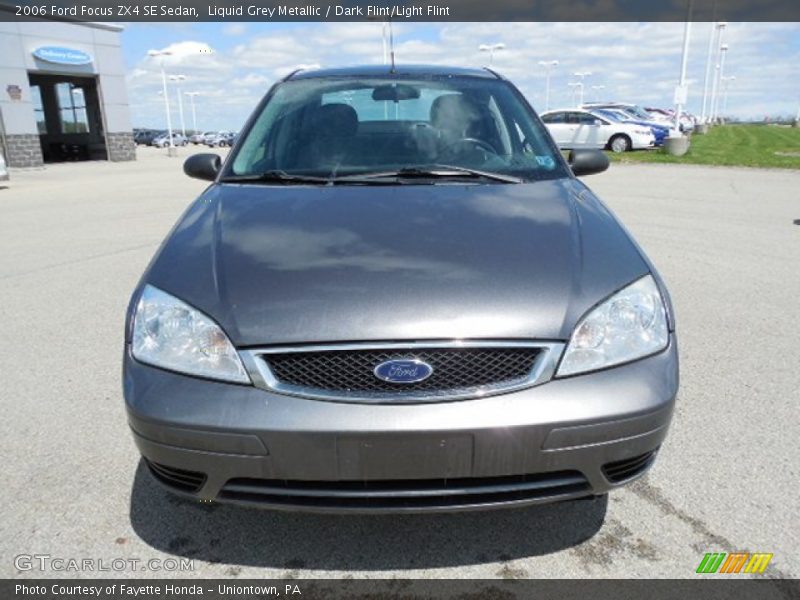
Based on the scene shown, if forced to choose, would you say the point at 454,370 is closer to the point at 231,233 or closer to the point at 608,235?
the point at 608,235

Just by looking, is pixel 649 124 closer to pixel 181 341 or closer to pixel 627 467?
pixel 627 467

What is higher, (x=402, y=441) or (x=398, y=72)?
(x=398, y=72)

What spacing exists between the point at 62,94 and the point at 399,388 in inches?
1334

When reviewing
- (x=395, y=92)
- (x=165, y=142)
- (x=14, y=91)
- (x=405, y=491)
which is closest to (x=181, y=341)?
(x=405, y=491)

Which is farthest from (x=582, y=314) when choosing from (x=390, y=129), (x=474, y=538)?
(x=390, y=129)

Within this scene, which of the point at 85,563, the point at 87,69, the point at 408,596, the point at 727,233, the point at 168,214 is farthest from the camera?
the point at 87,69

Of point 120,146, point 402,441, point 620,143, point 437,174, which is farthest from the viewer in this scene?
point 120,146

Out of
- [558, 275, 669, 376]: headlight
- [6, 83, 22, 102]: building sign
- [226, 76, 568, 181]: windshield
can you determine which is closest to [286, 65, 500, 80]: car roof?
[226, 76, 568, 181]: windshield

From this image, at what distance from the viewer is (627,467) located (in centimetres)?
187

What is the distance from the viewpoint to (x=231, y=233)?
2.21 metres

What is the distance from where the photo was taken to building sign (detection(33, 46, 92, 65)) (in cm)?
2344

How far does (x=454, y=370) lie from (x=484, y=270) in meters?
0.38

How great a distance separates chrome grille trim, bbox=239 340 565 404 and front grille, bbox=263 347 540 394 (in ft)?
0.04

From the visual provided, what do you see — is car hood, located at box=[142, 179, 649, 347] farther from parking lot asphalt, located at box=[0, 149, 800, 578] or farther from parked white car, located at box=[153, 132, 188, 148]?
parked white car, located at box=[153, 132, 188, 148]
